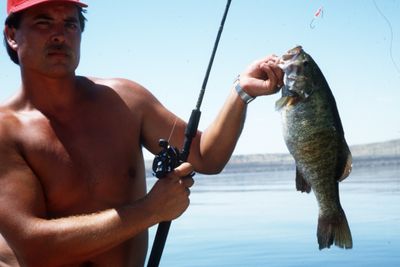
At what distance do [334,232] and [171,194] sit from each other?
0.87 m

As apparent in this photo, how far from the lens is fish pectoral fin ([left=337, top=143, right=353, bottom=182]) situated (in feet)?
10.8

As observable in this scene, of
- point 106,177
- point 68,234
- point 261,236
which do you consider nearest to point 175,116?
point 106,177

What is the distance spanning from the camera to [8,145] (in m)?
3.61

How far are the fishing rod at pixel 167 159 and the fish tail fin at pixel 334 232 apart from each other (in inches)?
34.6

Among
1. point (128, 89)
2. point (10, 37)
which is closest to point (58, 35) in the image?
point (10, 37)

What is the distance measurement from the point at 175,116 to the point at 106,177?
62cm

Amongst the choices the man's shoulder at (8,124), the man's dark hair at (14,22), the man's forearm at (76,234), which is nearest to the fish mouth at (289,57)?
the man's forearm at (76,234)

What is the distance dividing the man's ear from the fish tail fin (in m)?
2.17

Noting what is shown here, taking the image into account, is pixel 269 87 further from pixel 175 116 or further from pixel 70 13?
pixel 70 13

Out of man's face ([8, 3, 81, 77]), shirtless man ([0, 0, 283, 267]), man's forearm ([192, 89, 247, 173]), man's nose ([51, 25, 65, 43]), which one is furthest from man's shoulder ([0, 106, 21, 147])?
man's forearm ([192, 89, 247, 173])

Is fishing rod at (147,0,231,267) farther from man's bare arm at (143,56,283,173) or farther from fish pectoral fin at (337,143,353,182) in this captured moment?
fish pectoral fin at (337,143,353,182)

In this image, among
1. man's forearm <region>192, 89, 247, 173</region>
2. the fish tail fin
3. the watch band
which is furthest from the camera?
man's forearm <region>192, 89, 247, 173</region>

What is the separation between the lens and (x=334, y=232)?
10.5 feet

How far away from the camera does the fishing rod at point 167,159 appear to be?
3.56m
